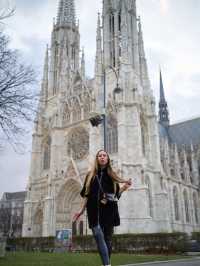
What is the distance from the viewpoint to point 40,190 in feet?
134

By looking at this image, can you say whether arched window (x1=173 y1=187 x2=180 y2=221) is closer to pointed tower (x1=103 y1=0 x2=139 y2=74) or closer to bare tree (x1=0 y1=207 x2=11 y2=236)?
pointed tower (x1=103 y1=0 x2=139 y2=74)

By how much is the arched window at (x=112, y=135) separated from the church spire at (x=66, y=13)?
25244mm

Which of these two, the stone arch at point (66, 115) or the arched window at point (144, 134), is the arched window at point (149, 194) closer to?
the arched window at point (144, 134)

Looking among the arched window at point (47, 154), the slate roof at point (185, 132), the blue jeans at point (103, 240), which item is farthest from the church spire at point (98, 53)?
the blue jeans at point (103, 240)

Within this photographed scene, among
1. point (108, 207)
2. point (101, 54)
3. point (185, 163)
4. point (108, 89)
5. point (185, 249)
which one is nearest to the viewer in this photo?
point (108, 207)

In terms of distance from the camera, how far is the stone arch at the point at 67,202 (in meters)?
36.5

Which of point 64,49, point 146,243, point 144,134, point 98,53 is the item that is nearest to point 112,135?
point 144,134

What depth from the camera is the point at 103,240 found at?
475 cm

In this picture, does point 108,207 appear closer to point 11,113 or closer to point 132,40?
point 11,113

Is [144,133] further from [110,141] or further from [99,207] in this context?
[99,207]

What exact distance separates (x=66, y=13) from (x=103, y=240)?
55.4 meters

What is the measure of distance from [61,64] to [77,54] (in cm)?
534

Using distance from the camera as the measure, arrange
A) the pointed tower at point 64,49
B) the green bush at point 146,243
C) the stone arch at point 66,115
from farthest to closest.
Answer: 1. the pointed tower at point 64,49
2. the stone arch at point 66,115
3. the green bush at point 146,243

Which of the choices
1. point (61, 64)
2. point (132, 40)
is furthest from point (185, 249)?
point (61, 64)
